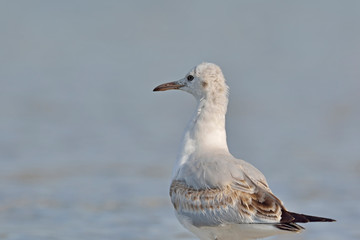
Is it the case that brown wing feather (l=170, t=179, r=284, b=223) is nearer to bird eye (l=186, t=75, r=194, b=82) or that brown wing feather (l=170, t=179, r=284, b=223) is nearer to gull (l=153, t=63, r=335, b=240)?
gull (l=153, t=63, r=335, b=240)

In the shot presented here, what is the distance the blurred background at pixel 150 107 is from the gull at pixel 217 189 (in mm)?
1480

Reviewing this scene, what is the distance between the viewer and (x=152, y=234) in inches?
323

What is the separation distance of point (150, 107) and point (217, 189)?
735 centimetres

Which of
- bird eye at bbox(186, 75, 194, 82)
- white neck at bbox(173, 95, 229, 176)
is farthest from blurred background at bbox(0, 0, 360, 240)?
bird eye at bbox(186, 75, 194, 82)

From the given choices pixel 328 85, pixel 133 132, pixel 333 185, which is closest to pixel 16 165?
pixel 133 132

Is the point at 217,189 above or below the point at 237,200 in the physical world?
above

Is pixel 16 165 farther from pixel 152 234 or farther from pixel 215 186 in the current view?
pixel 215 186

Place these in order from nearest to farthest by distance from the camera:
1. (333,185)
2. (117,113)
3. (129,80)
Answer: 1. (333,185)
2. (117,113)
3. (129,80)

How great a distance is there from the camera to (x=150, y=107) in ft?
45.0

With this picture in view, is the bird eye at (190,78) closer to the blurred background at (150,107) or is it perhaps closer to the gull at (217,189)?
the gull at (217,189)

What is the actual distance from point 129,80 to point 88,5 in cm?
496

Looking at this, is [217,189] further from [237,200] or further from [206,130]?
[206,130]

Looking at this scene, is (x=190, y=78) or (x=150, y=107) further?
(x=150, y=107)

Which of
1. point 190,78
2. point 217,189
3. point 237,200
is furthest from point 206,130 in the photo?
point 237,200
